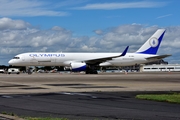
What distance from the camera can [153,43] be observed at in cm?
7275

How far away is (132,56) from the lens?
7056 centimetres

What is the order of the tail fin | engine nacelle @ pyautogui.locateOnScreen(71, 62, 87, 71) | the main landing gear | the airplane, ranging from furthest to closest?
the tail fin < the main landing gear < the airplane < engine nacelle @ pyautogui.locateOnScreen(71, 62, 87, 71)

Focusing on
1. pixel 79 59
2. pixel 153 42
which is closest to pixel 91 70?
pixel 79 59

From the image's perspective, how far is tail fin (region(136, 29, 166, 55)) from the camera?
238 feet

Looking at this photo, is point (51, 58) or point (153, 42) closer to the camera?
point (51, 58)

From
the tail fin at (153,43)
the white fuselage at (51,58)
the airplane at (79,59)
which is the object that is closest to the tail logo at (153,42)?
the tail fin at (153,43)

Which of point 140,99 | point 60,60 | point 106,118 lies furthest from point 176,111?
point 60,60

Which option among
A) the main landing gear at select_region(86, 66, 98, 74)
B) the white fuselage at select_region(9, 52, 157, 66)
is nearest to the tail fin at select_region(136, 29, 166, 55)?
the white fuselage at select_region(9, 52, 157, 66)

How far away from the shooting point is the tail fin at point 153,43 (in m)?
72.6

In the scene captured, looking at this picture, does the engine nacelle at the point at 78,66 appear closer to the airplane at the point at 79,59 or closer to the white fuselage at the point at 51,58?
the airplane at the point at 79,59

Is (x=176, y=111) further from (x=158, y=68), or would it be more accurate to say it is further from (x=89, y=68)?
(x=158, y=68)

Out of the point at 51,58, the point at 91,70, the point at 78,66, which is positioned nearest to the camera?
the point at 78,66

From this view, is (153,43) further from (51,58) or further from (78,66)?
(51,58)

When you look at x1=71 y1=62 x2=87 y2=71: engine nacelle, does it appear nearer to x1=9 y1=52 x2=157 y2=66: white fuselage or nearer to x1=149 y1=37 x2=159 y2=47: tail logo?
x1=9 y1=52 x2=157 y2=66: white fuselage
